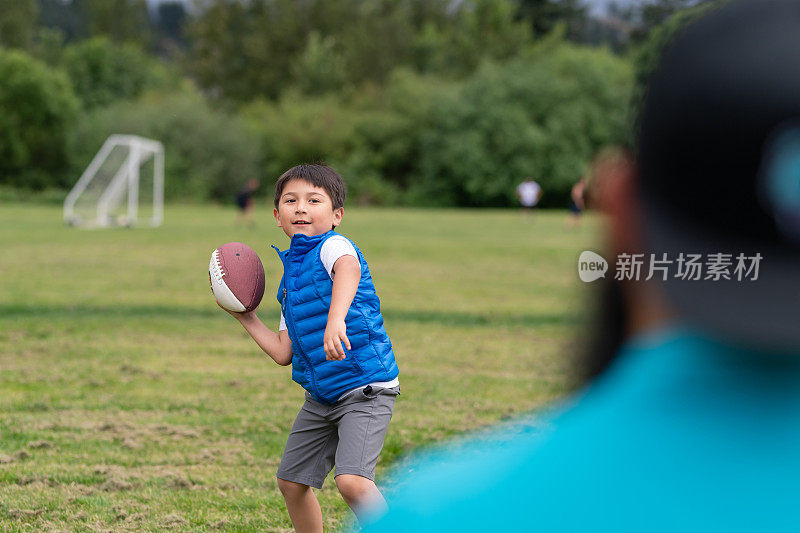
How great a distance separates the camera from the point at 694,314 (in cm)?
73

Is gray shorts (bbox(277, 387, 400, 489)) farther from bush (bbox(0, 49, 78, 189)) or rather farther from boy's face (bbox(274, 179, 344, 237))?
bush (bbox(0, 49, 78, 189))

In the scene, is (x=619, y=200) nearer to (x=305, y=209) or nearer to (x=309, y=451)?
(x=305, y=209)

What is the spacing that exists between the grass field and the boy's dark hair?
2.76 feet

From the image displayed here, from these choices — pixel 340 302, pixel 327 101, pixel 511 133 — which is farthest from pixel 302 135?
pixel 340 302

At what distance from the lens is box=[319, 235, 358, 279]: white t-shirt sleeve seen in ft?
9.57

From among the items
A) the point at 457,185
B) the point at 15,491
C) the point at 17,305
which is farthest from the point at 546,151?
the point at 15,491

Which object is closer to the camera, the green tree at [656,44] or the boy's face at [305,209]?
the green tree at [656,44]

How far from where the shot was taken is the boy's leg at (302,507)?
10.5ft

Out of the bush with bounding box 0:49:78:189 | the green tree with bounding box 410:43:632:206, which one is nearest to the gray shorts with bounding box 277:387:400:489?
the green tree with bounding box 410:43:632:206

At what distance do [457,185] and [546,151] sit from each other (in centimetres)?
594

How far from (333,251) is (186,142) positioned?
5445 centimetres

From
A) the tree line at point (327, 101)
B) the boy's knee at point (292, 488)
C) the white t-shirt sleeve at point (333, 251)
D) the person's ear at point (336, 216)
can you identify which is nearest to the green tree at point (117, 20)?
the tree line at point (327, 101)

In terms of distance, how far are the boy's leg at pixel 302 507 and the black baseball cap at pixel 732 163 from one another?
2.63m

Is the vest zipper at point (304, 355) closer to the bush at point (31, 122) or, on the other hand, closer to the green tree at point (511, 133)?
the green tree at point (511, 133)
